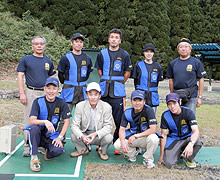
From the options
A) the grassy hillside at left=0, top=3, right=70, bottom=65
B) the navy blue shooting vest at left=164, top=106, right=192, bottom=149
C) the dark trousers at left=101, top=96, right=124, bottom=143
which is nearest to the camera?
the navy blue shooting vest at left=164, top=106, right=192, bottom=149

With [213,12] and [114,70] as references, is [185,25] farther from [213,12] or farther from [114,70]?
[114,70]

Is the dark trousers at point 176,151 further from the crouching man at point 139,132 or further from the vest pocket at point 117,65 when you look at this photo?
the vest pocket at point 117,65

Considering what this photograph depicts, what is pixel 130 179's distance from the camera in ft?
10.5

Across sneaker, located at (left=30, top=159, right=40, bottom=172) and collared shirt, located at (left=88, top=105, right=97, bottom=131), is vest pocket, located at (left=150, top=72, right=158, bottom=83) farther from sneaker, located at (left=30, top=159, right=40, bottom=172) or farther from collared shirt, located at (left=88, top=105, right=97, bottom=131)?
sneaker, located at (left=30, top=159, right=40, bottom=172)

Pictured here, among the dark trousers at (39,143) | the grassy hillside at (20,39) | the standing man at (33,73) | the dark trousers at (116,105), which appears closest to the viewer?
the dark trousers at (39,143)

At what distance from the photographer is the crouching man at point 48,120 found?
3.51 metres

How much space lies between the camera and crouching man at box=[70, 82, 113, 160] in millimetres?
3826

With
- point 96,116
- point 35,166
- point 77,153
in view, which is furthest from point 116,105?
point 35,166

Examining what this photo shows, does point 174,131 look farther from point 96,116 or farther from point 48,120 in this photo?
point 48,120

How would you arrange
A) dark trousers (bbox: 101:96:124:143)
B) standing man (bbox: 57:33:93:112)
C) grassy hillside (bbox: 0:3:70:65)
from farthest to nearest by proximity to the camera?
grassy hillside (bbox: 0:3:70:65), dark trousers (bbox: 101:96:124:143), standing man (bbox: 57:33:93:112)

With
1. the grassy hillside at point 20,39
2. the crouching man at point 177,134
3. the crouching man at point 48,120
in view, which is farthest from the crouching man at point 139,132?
the grassy hillside at point 20,39

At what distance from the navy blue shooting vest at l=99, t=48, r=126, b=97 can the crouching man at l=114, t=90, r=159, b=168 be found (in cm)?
48

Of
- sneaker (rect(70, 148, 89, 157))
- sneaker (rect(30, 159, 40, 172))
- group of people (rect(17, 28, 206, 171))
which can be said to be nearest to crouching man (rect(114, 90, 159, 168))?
group of people (rect(17, 28, 206, 171))

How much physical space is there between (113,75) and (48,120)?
1273 millimetres
